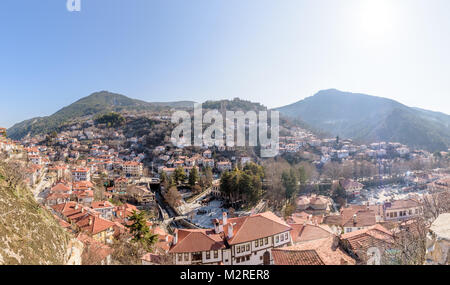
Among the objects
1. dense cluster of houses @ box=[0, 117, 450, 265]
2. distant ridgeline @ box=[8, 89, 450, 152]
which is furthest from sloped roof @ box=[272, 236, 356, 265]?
distant ridgeline @ box=[8, 89, 450, 152]

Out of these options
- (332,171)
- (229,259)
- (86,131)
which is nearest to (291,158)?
(332,171)

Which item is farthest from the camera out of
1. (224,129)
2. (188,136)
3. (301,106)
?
(301,106)

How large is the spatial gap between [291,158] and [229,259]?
2511cm

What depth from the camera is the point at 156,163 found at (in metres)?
32.6

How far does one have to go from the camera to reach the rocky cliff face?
249 cm

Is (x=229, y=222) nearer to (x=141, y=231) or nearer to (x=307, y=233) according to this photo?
(x=307, y=233)
